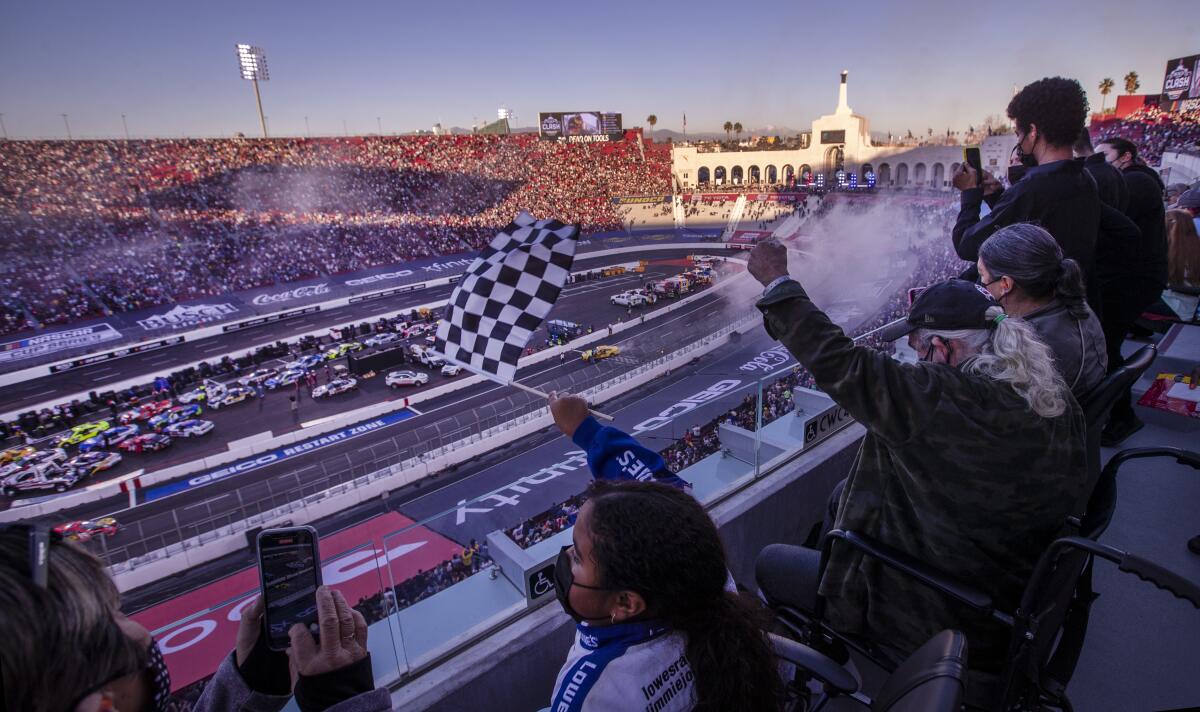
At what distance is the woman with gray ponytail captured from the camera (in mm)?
1581

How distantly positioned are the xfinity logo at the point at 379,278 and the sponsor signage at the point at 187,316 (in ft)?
16.9

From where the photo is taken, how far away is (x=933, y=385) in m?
1.14

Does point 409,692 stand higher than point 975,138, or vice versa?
point 975,138

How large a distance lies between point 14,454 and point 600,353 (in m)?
14.3

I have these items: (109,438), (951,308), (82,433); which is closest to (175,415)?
(109,438)

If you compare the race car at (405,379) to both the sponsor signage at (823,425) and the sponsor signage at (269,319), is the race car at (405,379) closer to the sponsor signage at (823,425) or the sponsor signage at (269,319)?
the sponsor signage at (269,319)

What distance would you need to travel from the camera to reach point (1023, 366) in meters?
1.17

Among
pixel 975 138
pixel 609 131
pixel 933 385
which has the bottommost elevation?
pixel 933 385

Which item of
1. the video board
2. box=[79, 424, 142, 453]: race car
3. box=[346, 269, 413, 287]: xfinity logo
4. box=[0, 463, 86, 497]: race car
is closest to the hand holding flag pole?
box=[0, 463, 86, 497]: race car

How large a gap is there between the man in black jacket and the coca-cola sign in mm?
27564

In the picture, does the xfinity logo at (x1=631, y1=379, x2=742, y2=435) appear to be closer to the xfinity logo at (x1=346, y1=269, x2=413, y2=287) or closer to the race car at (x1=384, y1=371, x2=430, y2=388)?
the race car at (x1=384, y1=371, x2=430, y2=388)

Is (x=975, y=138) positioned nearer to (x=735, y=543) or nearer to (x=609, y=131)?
(x=609, y=131)

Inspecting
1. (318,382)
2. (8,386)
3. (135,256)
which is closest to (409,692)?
(318,382)

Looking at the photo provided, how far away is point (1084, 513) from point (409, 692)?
6.22 feet
